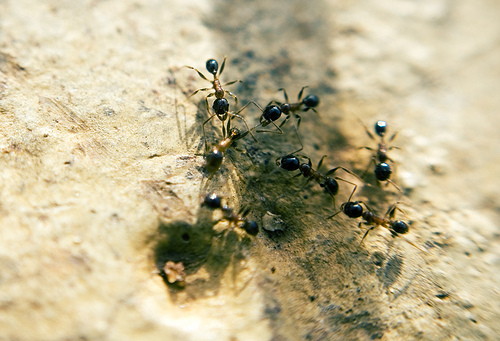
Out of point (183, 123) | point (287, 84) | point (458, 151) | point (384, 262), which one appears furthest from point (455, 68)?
point (183, 123)

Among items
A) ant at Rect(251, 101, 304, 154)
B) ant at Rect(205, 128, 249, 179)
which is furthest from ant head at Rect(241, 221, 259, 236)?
ant at Rect(251, 101, 304, 154)

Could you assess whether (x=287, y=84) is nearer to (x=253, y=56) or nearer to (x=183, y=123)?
(x=253, y=56)

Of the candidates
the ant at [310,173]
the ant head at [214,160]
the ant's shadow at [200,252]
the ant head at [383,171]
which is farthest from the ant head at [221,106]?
the ant head at [383,171]

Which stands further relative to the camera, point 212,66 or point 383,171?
point 212,66

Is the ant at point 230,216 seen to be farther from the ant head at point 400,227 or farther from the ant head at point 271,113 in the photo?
the ant head at point 400,227

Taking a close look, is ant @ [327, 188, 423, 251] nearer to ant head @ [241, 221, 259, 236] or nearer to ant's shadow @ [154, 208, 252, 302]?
ant head @ [241, 221, 259, 236]

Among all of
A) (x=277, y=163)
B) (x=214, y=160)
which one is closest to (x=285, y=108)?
(x=277, y=163)

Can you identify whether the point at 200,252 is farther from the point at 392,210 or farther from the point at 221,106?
A: the point at 392,210
